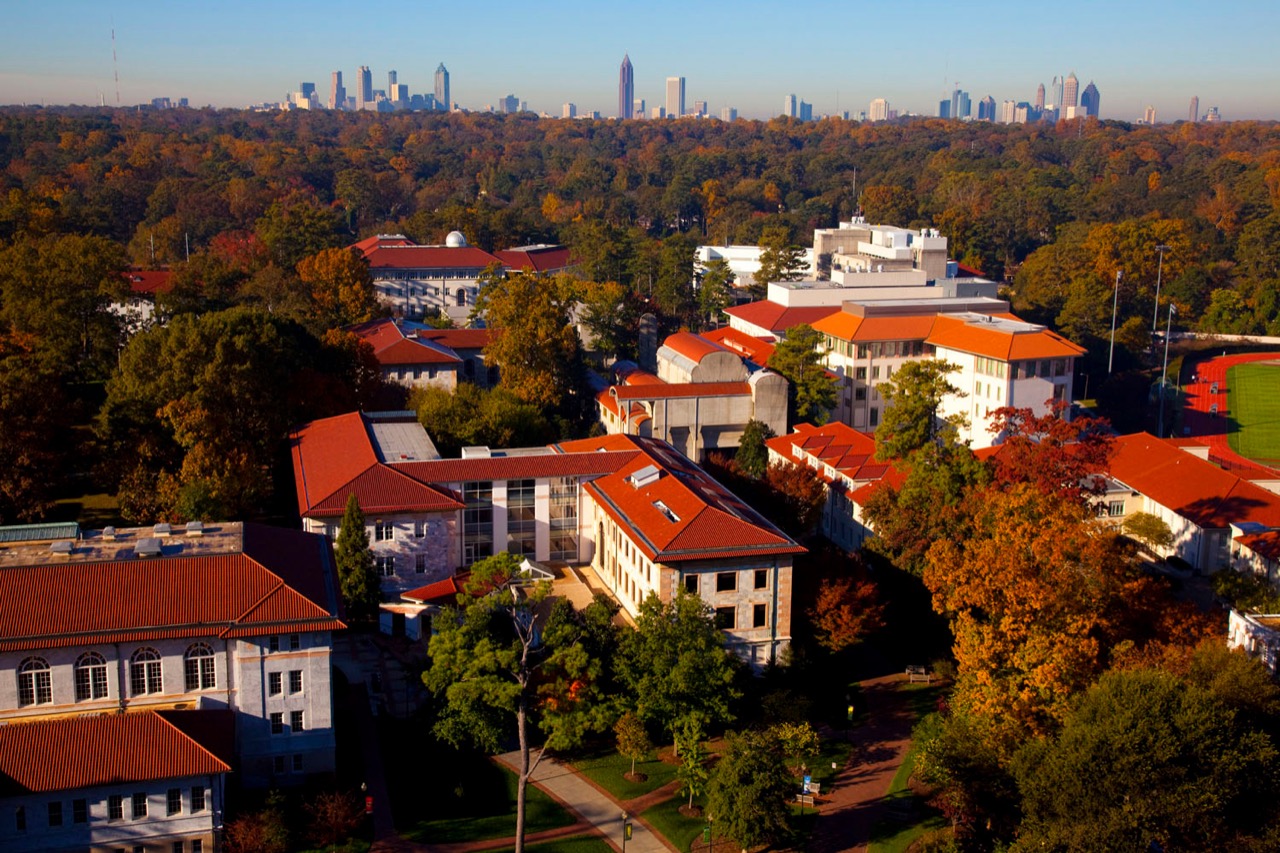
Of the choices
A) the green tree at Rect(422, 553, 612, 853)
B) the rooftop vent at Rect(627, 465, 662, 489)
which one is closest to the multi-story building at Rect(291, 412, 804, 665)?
the rooftop vent at Rect(627, 465, 662, 489)

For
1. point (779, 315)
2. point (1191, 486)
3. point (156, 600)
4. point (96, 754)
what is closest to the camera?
point (96, 754)

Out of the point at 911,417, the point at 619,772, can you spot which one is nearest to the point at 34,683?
the point at 619,772

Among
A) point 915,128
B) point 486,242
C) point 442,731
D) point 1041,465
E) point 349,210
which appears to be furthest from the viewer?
point 915,128

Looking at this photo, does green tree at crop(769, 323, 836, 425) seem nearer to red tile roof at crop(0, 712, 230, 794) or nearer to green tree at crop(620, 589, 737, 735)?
green tree at crop(620, 589, 737, 735)

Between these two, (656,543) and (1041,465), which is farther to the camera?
(1041,465)

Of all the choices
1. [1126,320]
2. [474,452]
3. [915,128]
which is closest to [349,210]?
[1126,320]

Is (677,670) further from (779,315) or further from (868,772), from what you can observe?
(779,315)

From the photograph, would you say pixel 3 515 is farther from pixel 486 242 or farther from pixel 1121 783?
pixel 486 242
